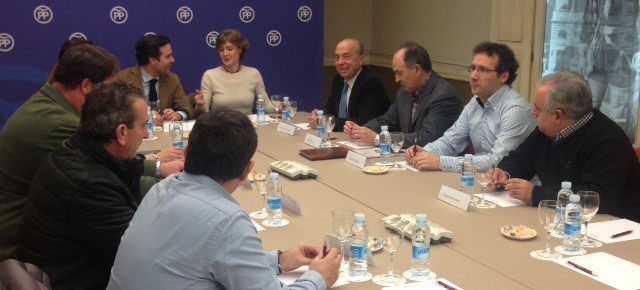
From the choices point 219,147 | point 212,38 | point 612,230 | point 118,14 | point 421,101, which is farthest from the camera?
point 212,38

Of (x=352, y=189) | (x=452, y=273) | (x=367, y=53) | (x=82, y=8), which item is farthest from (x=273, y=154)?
(x=367, y=53)

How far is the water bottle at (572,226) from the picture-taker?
8.29 feet

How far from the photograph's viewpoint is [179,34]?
661cm

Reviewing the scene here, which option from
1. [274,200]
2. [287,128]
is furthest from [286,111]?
[274,200]

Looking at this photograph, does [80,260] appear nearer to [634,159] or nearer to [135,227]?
[135,227]

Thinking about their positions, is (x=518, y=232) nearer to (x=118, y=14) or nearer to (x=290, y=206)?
(x=290, y=206)

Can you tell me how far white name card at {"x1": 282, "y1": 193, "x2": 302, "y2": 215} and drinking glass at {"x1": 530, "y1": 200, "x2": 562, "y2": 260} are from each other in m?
0.96

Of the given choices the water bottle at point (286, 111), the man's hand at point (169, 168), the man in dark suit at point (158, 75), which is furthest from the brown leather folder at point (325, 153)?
the man in dark suit at point (158, 75)

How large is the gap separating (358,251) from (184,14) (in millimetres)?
4783

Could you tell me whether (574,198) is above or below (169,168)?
above

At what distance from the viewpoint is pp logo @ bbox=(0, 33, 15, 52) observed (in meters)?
6.00

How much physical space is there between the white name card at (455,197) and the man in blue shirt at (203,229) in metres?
1.15

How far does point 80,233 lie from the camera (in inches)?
94.6

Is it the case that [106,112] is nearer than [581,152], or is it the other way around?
[106,112]
